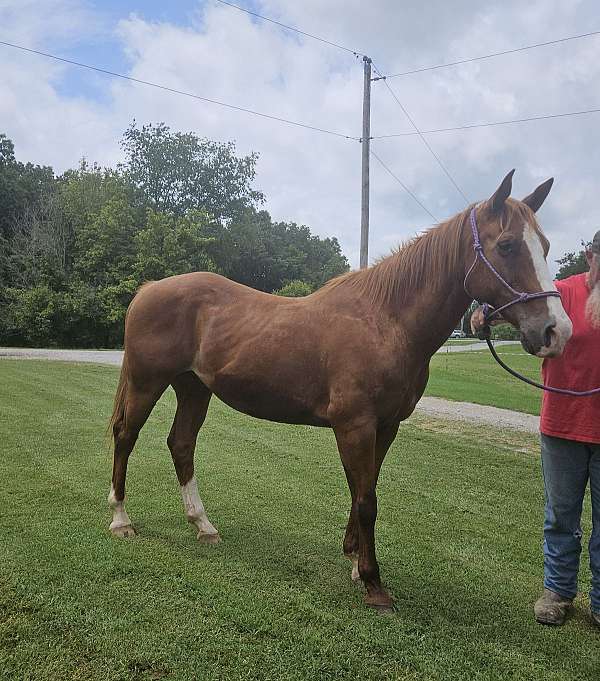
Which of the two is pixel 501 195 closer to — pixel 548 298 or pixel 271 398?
pixel 548 298

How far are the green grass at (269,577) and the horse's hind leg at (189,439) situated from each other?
170mm

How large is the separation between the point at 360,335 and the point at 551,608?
1.78m

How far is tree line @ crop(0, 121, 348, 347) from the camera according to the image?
27094 mm

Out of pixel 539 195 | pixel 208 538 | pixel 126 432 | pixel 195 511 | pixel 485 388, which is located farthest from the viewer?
pixel 485 388

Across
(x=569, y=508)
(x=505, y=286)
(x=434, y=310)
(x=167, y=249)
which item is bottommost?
(x=569, y=508)

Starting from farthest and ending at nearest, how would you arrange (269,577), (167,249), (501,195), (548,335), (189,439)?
(167,249), (189,439), (269,577), (501,195), (548,335)

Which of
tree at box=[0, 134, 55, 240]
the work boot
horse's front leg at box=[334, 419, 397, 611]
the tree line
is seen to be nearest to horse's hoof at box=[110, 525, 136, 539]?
horse's front leg at box=[334, 419, 397, 611]

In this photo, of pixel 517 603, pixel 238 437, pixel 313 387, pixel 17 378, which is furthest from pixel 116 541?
pixel 17 378

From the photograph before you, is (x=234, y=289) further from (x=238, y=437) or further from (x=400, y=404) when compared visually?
(x=238, y=437)

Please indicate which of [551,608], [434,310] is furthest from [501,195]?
[551,608]

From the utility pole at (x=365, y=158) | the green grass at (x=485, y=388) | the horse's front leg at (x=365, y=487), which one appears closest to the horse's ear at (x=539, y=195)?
the horse's front leg at (x=365, y=487)

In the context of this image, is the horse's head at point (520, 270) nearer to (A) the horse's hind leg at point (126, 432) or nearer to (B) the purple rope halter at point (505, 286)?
(B) the purple rope halter at point (505, 286)

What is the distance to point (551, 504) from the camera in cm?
287

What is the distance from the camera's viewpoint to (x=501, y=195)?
8.34 feet
